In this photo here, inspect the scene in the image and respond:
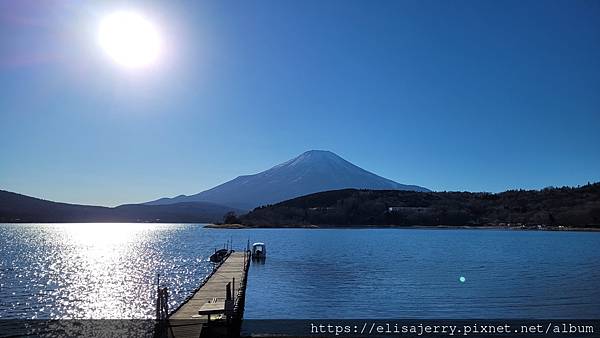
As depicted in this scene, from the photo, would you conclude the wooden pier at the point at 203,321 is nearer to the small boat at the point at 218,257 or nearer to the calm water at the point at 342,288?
the calm water at the point at 342,288

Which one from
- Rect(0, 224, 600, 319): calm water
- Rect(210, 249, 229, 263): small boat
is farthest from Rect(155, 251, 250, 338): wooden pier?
Rect(210, 249, 229, 263): small boat

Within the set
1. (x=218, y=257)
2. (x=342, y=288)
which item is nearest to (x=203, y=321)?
(x=342, y=288)

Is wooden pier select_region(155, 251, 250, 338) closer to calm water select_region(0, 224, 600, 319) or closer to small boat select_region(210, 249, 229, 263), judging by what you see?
calm water select_region(0, 224, 600, 319)

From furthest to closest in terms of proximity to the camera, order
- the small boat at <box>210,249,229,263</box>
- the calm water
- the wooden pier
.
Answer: the small boat at <box>210,249,229,263</box> → the calm water → the wooden pier

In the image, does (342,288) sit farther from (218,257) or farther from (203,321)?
(218,257)

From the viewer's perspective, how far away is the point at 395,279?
134 ft

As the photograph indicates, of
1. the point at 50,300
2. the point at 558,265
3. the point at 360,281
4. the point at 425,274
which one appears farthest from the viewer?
the point at 558,265

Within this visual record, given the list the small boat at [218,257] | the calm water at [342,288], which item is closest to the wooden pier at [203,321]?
the calm water at [342,288]

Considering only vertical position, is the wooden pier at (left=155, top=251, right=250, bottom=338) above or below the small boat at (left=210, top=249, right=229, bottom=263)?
below

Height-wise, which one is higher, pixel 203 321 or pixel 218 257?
pixel 218 257

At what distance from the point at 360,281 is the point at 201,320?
66.8 ft

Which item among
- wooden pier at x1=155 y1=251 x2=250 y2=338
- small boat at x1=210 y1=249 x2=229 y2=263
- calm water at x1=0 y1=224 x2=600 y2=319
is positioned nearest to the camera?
wooden pier at x1=155 y1=251 x2=250 y2=338

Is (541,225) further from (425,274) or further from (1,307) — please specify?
(1,307)

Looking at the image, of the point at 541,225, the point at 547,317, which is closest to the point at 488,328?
the point at 547,317
